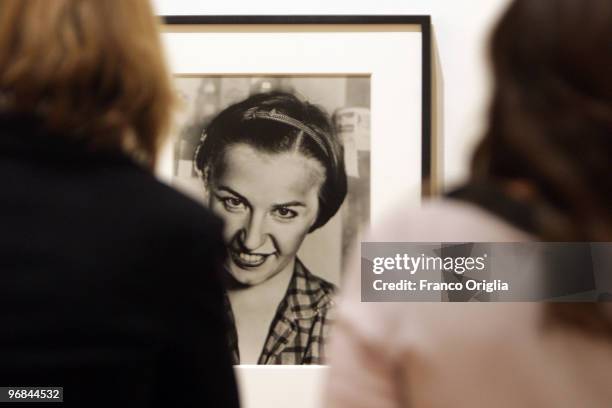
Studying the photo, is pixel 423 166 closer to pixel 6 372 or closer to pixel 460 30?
pixel 460 30

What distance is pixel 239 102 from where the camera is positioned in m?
1.15

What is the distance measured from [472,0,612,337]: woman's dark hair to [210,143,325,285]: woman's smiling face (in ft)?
2.08

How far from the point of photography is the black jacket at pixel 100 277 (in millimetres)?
522

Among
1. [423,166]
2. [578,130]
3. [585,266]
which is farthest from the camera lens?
[423,166]

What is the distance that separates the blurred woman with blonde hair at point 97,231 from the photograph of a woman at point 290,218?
20.1 inches

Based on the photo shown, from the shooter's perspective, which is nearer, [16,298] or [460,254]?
[16,298]

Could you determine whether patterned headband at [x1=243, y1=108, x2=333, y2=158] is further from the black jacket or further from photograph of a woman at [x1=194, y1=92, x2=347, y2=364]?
the black jacket

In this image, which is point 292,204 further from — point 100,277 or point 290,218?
point 100,277

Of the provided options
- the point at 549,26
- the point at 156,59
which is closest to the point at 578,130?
the point at 549,26

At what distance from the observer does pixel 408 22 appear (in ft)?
3.76

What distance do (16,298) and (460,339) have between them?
303mm

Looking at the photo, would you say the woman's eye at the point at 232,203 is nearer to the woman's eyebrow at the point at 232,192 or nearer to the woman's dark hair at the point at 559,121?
the woman's eyebrow at the point at 232,192

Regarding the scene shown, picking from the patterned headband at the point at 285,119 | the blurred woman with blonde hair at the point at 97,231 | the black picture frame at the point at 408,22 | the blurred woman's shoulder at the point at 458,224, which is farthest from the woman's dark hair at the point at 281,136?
the blurred woman's shoulder at the point at 458,224

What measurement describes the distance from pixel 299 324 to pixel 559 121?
0.71 m
